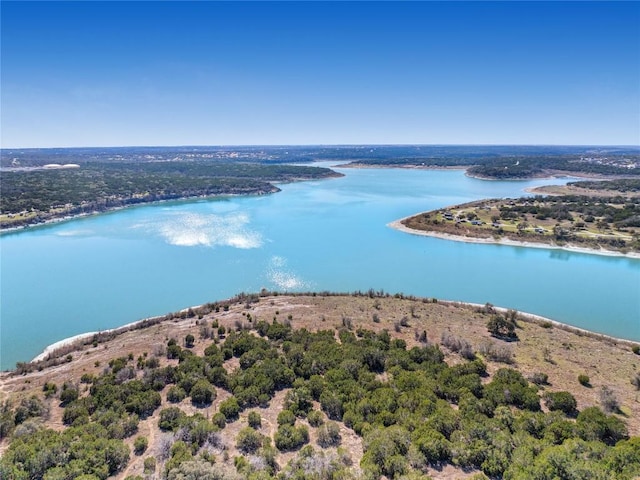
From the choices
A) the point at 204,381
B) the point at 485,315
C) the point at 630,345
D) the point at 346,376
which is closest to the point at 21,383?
the point at 204,381

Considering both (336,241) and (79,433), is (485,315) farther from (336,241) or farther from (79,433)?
(336,241)

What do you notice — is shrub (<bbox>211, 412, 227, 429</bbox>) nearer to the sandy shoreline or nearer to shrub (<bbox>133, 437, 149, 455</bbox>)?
shrub (<bbox>133, 437, 149, 455</bbox>)

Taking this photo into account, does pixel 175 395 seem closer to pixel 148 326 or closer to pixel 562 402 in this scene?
pixel 148 326

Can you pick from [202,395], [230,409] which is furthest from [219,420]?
[202,395]

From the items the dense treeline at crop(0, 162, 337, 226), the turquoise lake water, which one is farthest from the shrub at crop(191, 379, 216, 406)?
the dense treeline at crop(0, 162, 337, 226)

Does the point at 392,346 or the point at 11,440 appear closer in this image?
the point at 11,440

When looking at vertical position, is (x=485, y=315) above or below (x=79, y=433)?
below
